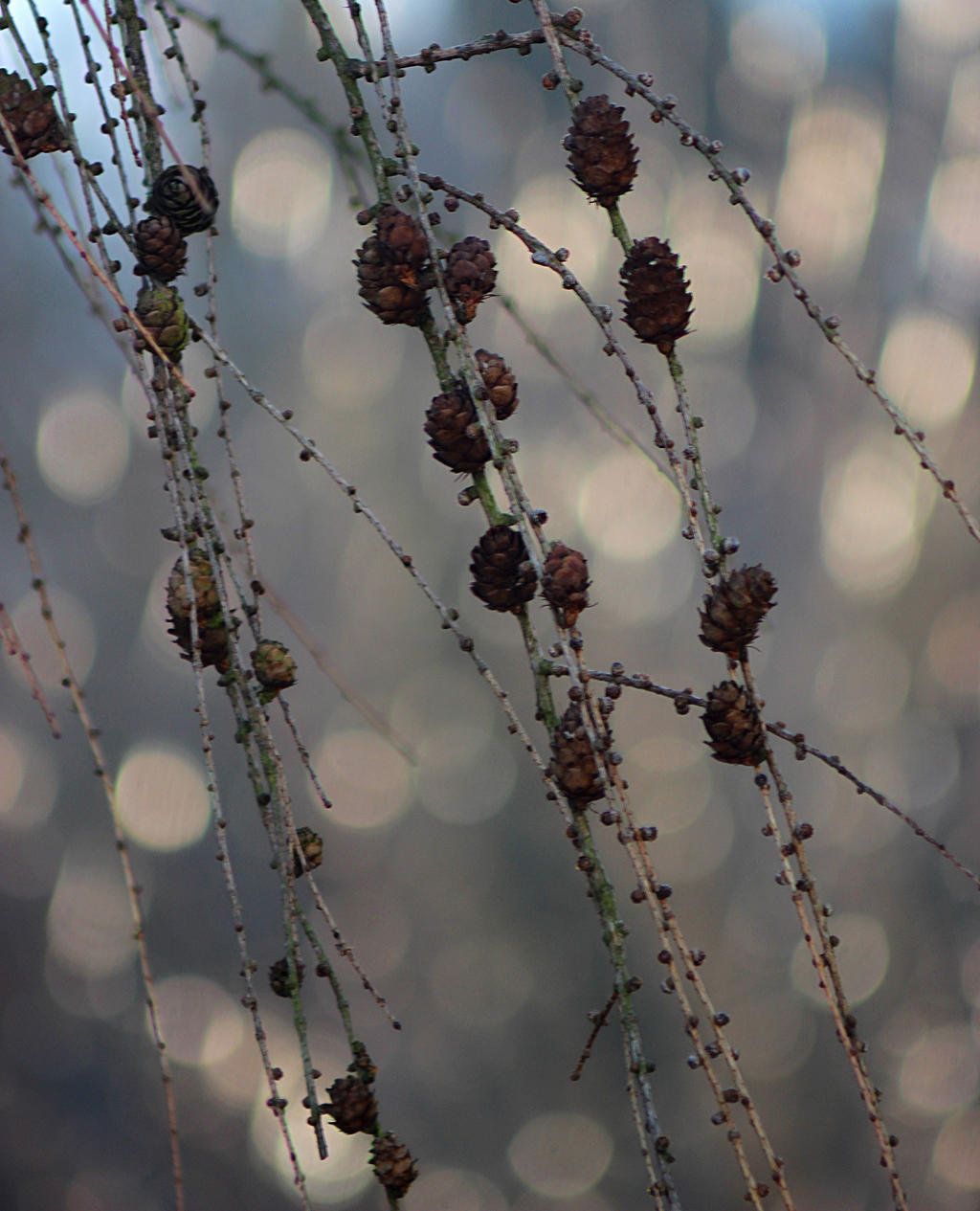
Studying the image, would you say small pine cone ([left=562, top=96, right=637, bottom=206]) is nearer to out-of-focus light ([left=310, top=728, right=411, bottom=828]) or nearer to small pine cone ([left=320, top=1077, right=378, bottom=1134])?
small pine cone ([left=320, top=1077, right=378, bottom=1134])

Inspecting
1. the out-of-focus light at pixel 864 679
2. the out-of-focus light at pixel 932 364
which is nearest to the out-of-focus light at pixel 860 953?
the out-of-focus light at pixel 864 679

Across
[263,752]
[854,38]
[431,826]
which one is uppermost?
[854,38]

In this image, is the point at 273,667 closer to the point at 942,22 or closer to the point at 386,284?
the point at 386,284

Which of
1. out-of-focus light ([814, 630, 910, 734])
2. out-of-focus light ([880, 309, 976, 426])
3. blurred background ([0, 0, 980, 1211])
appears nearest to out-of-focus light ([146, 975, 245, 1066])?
blurred background ([0, 0, 980, 1211])

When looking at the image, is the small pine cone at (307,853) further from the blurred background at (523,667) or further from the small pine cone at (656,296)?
the blurred background at (523,667)

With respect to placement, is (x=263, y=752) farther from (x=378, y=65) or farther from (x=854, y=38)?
(x=854, y=38)

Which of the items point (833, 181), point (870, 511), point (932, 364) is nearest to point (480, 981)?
point (870, 511)

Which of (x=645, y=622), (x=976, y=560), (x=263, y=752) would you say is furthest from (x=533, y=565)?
(x=976, y=560)

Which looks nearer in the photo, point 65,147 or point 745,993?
point 65,147
